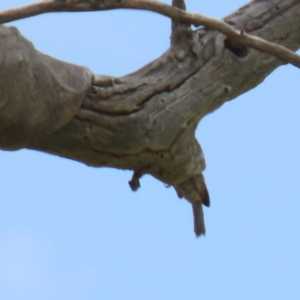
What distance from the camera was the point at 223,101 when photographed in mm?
3236

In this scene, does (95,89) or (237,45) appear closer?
(95,89)

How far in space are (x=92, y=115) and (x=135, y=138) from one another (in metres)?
0.16

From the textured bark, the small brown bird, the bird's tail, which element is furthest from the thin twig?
the bird's tail

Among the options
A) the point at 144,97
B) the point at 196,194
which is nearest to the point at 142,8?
the point at 144,97

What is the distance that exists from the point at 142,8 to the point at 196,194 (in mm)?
955

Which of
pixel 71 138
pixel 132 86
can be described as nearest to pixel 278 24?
pixel 132 86

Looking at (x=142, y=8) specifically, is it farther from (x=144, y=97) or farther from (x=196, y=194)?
(x=196, y=194)

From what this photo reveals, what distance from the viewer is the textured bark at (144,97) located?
2.73 meters

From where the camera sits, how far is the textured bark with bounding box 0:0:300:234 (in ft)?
8.96

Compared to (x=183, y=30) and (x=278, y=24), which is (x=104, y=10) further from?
(x=278, y=24)

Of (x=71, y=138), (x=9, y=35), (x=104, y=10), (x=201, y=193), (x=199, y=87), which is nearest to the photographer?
(x=104, y=10)

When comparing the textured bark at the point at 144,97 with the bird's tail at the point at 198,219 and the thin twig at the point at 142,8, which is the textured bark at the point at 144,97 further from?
the thin twig at the point at 142,8

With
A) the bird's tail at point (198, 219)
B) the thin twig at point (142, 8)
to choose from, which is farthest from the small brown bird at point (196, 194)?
the thin twig at point (142, 8)

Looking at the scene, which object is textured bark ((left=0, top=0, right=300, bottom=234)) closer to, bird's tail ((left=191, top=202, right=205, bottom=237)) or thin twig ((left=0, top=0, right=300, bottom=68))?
bird's tail ((left=191, top=202, right=205, bottom=237))
